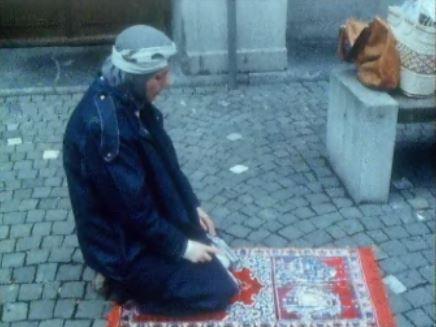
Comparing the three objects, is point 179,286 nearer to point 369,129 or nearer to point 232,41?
point 369,129

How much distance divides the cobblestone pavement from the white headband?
1.47 meters

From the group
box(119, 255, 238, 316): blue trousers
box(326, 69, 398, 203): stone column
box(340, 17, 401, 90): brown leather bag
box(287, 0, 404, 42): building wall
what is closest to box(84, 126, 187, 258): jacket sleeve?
box(119, 255, 238, 316): blue trousers

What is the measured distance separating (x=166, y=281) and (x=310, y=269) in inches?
39.4

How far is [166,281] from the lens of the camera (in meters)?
4.23

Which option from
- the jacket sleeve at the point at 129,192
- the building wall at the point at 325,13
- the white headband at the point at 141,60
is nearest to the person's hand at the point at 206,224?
the jacket sleeve at the point at 129,192

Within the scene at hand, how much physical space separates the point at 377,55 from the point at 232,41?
7.60 feet

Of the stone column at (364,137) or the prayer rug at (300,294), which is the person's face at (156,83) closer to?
the prayer rug at (300,294)

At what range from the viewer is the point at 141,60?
383cm

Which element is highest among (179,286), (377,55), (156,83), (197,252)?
(156,83)

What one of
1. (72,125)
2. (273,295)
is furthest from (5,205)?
(273,295)

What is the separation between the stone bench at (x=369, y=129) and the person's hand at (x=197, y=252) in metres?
1.53

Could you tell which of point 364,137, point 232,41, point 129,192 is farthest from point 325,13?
point 129,192

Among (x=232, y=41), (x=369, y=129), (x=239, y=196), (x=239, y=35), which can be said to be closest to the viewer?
(x=369, y=129)

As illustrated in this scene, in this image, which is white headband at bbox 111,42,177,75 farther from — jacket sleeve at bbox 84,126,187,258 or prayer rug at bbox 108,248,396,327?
prayer rug at bbox 108,248,396,327
